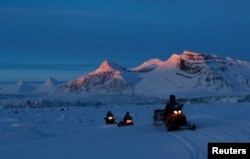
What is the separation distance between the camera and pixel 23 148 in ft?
57.9

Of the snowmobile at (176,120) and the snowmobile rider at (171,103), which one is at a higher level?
the snowmobile rider at (171,103)

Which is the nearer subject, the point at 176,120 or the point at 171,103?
the point at 176,120

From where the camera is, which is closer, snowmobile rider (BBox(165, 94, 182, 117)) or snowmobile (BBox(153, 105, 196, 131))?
snowmobile (BBox(153, 105, 196, 131))

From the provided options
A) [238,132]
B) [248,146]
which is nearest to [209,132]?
[238,132]

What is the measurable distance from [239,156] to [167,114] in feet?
49.9

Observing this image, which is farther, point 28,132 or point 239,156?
point 28,132

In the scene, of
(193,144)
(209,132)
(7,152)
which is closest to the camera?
(193,144)

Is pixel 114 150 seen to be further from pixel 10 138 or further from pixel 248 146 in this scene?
pixel 10 138

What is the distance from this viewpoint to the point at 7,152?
17.0 metres

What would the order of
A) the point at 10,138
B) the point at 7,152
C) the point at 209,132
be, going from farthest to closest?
the point at 10,138 < the point at 209,132 < the point at 7,152

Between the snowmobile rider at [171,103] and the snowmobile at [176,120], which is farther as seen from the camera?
the snowmobile rider at [171,103]

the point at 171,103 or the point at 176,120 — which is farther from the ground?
the point at 171,103

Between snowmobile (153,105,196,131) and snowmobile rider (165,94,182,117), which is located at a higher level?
snowmobile rider (165,94,182,117)

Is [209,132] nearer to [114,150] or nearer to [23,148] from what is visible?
[114,150]
